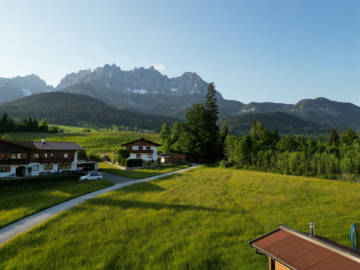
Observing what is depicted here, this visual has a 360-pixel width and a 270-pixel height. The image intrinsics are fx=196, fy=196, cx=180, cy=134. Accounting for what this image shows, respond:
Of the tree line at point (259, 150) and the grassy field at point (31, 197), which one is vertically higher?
the tree line at point (259, 150)

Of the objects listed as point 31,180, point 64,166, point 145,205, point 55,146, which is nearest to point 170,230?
point 145,205

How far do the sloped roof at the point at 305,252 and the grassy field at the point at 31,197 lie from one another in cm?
1759

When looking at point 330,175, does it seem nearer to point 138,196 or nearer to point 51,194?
point 138,196

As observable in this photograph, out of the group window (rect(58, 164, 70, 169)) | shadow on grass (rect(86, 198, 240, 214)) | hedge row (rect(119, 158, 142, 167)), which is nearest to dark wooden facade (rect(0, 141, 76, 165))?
window (rect(58, 164, 70, 169))

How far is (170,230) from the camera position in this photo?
12.9 m

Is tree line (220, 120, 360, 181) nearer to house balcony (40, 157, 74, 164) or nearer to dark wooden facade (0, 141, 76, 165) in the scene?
house balcony (40, 157, 74, 164)

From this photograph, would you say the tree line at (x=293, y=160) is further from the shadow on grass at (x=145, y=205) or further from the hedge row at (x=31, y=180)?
the hedge row at (x=31, y=180)

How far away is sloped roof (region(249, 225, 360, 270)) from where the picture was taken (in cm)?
491

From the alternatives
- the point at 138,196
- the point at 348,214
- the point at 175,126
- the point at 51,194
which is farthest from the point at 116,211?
the point at 175,126

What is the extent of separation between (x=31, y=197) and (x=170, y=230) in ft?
59.4

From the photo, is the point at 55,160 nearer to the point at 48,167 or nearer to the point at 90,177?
the point at 48,167

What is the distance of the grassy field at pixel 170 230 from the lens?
379 inches

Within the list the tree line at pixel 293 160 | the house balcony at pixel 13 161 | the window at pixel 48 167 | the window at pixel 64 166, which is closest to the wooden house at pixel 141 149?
the window at pixel 64 166

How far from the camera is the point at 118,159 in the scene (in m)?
50.9
